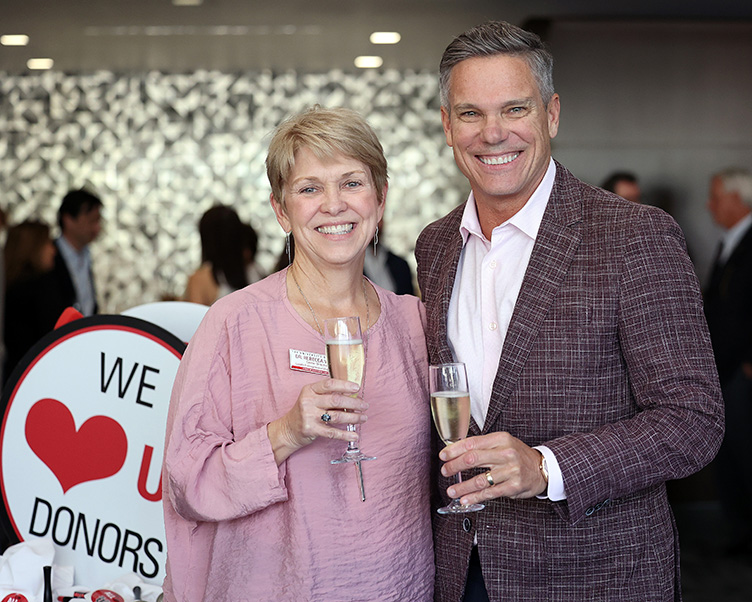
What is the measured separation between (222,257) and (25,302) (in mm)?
1148

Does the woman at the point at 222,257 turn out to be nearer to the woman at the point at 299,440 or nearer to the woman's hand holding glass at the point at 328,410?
the woman at the point at 299,440

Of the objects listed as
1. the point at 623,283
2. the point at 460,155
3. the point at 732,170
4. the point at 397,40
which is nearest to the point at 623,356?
the point at 623,283

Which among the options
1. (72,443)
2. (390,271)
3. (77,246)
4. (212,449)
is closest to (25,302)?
(77,246)

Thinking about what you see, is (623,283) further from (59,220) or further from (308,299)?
(59,220)

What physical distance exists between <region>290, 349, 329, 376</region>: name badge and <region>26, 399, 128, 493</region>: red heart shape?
2.22 feet

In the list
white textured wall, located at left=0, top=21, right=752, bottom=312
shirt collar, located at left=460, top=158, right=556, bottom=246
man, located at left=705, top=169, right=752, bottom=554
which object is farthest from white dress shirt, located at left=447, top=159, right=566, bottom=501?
white textured wall, located at left=0, top=21, right=752, bottom=312

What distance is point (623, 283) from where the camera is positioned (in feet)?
5.57

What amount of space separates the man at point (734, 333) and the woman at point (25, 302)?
347 cm

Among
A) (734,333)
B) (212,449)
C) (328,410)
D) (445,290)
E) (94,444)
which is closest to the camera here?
(328,410)

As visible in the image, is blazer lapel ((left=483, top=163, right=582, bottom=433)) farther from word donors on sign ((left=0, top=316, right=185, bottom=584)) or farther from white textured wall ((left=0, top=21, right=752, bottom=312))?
white textured wall ((left=0, top=21, right=752, bottom=312))

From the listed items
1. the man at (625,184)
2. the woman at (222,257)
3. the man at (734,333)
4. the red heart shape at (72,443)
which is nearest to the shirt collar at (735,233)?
the man at (734,333)

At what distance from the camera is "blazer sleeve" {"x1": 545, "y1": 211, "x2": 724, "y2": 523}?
5.29 feet

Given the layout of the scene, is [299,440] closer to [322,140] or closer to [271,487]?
[271,487]

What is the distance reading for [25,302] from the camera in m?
4.85
